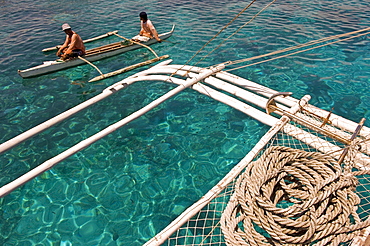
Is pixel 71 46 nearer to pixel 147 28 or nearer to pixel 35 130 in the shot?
pixel 147 28

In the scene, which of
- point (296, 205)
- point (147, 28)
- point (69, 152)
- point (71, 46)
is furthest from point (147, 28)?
point (296, 205)

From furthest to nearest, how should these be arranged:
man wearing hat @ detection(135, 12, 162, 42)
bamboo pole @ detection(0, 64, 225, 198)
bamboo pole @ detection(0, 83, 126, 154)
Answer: man wearing hat @ detection(135, 12, 162, 42)
bamboo pole @ detection(0, 83, 126, 154)
bamboo pole @ detection(0, 64, 225, 198)

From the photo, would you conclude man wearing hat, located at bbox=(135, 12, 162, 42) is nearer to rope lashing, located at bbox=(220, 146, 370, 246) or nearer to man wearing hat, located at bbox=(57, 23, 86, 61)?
man wearing hat, located at bbox=(57, 23, 86, 61)

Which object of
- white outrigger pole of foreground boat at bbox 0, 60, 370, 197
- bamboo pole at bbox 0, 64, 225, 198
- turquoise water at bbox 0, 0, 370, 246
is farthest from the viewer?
turquoise water at bbox 0, 0, 370, 246

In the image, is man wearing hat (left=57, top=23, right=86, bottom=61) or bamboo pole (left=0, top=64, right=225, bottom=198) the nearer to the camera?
bamboo pole (left=0, top=64, right=225, bottom=198)

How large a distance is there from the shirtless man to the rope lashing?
31.1 feet

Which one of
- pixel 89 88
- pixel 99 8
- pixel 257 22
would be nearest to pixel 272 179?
pixel 89 88

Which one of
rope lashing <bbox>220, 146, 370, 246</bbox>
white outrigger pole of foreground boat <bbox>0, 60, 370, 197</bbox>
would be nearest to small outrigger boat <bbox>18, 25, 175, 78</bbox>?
white outrigger pole of foreground boat <bbox>0, 60, 370, 197</bbox>

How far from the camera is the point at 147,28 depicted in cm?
1167

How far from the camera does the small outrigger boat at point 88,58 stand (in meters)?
9.62

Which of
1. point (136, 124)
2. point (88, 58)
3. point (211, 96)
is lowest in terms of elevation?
point (136, 124)

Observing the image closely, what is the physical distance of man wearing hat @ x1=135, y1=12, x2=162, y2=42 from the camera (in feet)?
37.1

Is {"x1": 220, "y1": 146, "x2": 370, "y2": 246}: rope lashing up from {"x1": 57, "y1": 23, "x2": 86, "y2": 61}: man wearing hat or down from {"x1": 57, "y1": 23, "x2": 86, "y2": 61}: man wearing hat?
up

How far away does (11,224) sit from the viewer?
17.1 feet
